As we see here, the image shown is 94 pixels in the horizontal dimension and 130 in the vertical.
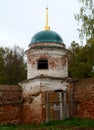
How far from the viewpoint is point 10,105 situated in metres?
20.4

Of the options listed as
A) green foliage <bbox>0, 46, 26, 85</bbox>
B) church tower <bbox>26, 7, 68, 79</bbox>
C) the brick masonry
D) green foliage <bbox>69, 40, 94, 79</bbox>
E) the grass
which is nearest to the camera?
the grass

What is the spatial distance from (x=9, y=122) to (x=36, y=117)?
1.63m

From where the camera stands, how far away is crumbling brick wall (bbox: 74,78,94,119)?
18797mm

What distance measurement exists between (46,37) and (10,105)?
4450 mm

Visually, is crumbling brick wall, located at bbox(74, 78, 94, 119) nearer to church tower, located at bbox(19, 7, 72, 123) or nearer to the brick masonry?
the brick masonry

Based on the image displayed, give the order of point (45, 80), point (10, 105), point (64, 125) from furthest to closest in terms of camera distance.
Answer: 1. point (10, 105)
2. point (45, 80)
3. point (64, 125)

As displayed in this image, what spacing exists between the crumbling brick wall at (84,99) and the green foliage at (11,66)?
15.3 metres

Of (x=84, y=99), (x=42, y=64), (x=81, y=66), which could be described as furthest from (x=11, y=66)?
(x=84, y=99)

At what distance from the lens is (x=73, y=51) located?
35.9 m

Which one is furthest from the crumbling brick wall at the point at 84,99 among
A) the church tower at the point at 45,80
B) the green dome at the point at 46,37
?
the green dome at the point at 46,37

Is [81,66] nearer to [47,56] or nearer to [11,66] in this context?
[11,66]

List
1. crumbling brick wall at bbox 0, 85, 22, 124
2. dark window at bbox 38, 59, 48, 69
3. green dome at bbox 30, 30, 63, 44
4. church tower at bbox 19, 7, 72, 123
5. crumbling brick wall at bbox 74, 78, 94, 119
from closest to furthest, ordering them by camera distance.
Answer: crumbling brick wall at bbox 74, 78, 94, 119 → church tower at bbox 19, 7, 72, 123 → crumbling brick wall at bbox 0, 85, 22, 124 → dark window at bbox 38, 59, 48, 69 → green dome at bbox 30, 30, 63, 44

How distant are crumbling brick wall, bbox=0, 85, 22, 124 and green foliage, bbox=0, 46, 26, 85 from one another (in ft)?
44.2

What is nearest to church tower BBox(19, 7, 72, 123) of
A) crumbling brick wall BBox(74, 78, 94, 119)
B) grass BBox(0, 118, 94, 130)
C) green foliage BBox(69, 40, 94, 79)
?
crumbling brick wall BBox(74, 78, 94, 119)
